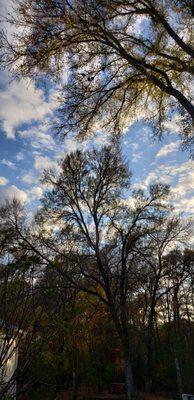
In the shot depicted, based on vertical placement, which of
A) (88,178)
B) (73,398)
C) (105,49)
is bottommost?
(73,398)

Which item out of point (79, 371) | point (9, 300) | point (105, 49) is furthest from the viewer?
point (79, 371)

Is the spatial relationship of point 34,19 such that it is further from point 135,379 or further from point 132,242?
point 135,379

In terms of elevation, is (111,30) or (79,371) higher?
(111,30)

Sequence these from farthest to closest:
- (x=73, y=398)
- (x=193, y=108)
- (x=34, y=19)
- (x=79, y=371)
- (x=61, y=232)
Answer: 1. (x=79, y=371)
2. (x=73, y=398)
3. (x=61, y=232)
4. (x=34, y=19)
5. (x=193, y=108)

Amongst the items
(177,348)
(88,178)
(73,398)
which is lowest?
(73,398)

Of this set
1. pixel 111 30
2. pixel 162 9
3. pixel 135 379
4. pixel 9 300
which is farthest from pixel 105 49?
pixel 135 379

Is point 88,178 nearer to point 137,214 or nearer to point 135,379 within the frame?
point 137,214

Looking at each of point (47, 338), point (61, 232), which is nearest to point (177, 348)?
point (61, 232)

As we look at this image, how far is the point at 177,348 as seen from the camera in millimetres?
30219

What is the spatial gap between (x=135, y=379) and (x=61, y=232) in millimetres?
19888

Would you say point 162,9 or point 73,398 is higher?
point 162,9

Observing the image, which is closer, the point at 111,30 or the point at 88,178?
the point at 111,30

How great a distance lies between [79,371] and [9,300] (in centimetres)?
2724

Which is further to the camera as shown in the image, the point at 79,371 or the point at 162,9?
the point at 79,371
